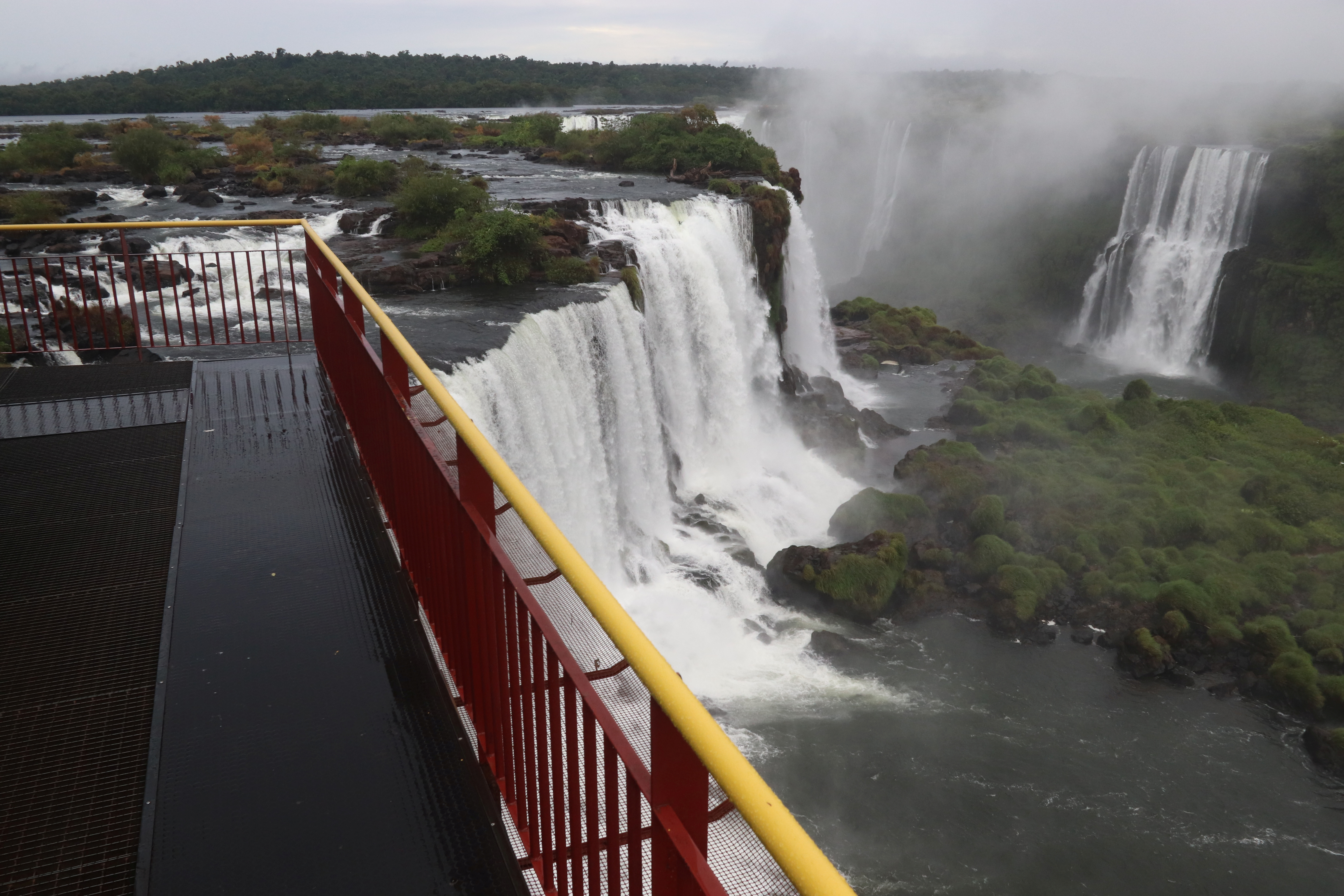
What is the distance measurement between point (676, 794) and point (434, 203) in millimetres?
19397

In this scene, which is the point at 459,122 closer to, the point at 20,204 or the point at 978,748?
the point at 20,204

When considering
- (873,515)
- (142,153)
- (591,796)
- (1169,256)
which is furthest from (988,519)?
(142,153)

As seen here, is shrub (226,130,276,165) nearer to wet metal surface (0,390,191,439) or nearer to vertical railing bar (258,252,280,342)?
vertical railing bar (258,252,280,342)

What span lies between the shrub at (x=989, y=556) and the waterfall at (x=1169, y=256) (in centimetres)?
2126

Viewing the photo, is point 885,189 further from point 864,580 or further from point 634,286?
point 864,580

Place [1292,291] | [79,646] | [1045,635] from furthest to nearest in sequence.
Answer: [1292,291] < [1045,635] < [79,646]

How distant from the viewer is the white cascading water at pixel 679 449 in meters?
12.6

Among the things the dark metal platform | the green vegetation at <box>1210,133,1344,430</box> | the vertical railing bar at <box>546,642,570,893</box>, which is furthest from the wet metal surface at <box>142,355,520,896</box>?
the green vegetation at <box>1210,133,1344,430</box>

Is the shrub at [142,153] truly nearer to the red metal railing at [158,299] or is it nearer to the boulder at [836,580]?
the red metal railing at [158,299]

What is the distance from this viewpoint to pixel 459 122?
5169 cm

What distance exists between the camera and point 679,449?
57.9 feet

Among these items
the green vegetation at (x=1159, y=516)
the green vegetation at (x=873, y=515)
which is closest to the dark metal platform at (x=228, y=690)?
the green vegetation at (x=873, y=515)

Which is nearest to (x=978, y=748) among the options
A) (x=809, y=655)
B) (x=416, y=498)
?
(x=809, y=655)

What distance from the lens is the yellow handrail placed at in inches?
50.1
